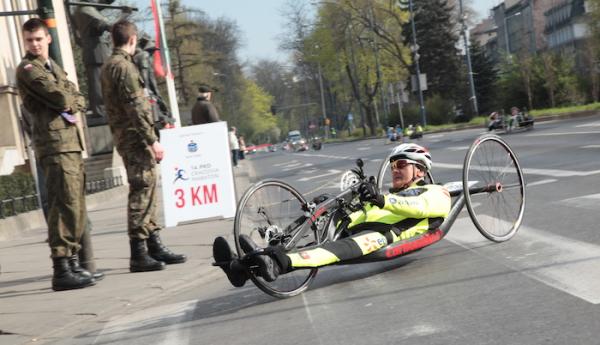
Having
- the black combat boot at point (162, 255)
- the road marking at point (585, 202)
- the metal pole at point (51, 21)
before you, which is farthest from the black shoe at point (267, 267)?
the road marking at point (585, 202)

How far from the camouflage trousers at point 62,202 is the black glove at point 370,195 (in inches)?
105

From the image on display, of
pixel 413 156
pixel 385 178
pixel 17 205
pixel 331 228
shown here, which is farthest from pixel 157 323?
pixel 17 205

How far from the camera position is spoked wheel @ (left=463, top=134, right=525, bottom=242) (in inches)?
267

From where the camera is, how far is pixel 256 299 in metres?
6.07

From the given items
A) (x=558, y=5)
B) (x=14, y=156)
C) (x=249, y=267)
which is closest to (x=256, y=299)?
(x=249, y=267)

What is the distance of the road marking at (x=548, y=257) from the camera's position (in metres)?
4.98

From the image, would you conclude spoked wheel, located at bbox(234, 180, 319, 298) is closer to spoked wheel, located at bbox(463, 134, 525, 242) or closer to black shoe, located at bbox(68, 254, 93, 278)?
spoked wheel, located at bbox(463, 134, 525, 242)

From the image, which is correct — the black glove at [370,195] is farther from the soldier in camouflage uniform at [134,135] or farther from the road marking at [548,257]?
the soldier in camouflage uniform at [134,135]

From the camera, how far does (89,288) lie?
7.48m

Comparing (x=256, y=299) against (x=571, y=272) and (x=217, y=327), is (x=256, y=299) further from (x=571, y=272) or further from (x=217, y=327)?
(x=571, y=272)

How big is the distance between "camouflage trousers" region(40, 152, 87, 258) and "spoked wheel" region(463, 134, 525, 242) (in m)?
3.18

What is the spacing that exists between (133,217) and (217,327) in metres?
2.79

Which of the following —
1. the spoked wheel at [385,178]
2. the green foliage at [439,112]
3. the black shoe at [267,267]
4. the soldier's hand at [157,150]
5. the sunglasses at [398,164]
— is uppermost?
the soldier's hand at [157,150]

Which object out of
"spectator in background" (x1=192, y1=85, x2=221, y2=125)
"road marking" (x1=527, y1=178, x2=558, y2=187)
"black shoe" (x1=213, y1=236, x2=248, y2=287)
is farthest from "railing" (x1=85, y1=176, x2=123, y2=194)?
"black shoe" (x1=213, y1=236, x2=248, y2=287)
